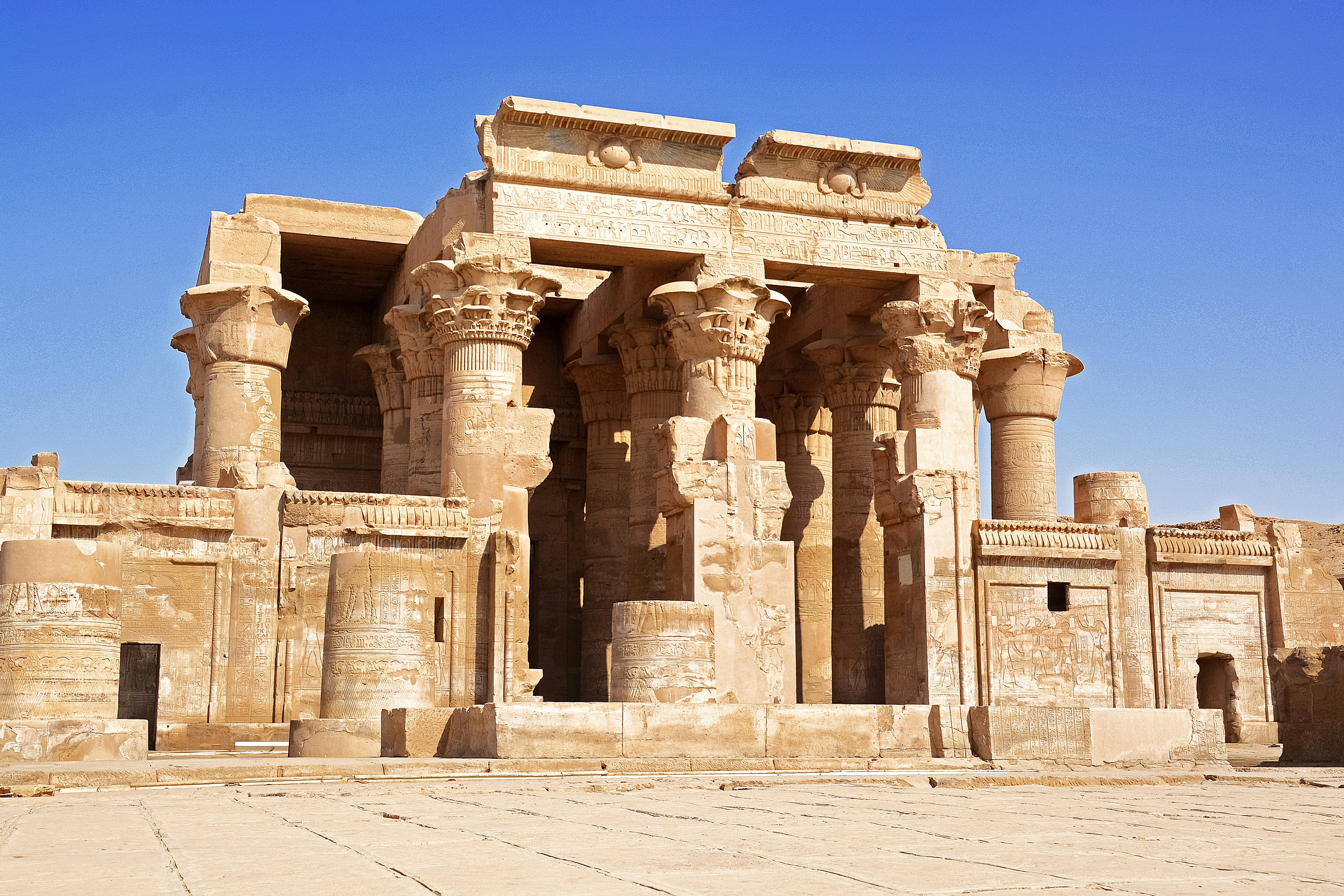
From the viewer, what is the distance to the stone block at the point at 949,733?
14.9 m

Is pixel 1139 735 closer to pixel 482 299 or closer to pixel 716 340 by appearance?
pixel 716 340

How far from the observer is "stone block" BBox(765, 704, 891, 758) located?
13.9 metres

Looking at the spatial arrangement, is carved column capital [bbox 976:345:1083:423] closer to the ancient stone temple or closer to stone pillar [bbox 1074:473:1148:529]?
the ancient stone temple

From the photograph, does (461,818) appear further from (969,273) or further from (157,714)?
(969,273)

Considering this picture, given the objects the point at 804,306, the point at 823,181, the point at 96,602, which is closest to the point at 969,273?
the point at 823,181

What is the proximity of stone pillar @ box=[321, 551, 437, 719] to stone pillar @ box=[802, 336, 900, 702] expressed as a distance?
9.78 metres

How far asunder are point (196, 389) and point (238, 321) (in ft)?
8.10

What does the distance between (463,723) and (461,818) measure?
591 cm

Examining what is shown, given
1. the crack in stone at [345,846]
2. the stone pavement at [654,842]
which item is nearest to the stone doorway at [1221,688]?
the stone pavement at [654,842]

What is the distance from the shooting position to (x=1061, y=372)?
81.2ft

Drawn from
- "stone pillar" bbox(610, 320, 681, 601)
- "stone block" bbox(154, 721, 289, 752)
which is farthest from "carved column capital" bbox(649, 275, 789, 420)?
"stone block" bbox(154, 721, 289, 752)

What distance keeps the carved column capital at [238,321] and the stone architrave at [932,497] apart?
8.60 meters

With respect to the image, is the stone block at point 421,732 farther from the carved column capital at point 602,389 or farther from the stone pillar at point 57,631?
the carved column capital at point 602,389

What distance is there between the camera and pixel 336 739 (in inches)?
575
